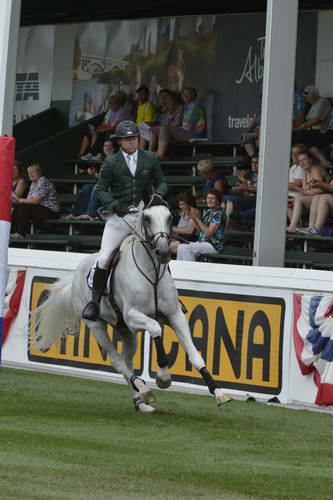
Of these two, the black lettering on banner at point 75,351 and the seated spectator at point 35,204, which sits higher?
the seated spectator at point 35,204

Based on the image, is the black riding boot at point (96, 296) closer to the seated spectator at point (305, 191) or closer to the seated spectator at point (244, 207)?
the seated spectator at point (305, 191)

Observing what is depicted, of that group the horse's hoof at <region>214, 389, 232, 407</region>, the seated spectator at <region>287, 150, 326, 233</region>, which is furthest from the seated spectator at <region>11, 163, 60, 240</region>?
the horse's hoof at <region>214, 389, 232, 407</region>

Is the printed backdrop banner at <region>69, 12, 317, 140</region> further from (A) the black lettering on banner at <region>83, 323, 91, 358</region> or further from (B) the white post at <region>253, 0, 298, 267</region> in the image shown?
(A) the black lettering on banner at <region>83, 323, 91, 358</region>

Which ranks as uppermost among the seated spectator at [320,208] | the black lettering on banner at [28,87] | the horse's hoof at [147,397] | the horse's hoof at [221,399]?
the black lettering on banner at [28,87]

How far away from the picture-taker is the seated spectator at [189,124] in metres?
21.5

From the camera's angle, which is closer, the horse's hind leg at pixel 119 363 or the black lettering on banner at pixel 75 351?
the horse's hind leg at pixel 119 363

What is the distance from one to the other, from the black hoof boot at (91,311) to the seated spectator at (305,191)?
532 cm

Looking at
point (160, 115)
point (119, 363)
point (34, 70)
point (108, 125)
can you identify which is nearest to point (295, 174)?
point (160, 115)

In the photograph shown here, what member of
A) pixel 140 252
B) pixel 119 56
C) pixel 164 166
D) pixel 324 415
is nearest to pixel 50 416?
pixel 140 252

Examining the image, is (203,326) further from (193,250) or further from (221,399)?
(221,399)

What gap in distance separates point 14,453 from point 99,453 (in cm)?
61

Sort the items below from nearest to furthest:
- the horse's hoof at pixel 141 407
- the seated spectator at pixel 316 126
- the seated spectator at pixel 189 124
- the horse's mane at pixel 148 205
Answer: the horse's mane at pixel 148 205 → the horse's hoof at pixel 141 407 → the seated spectator at pixel 316 126 → the seated spectator at pixel 189 124

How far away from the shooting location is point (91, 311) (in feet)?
38.9

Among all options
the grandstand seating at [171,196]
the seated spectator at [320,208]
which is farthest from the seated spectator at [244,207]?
the seated spectator at [320,208]
